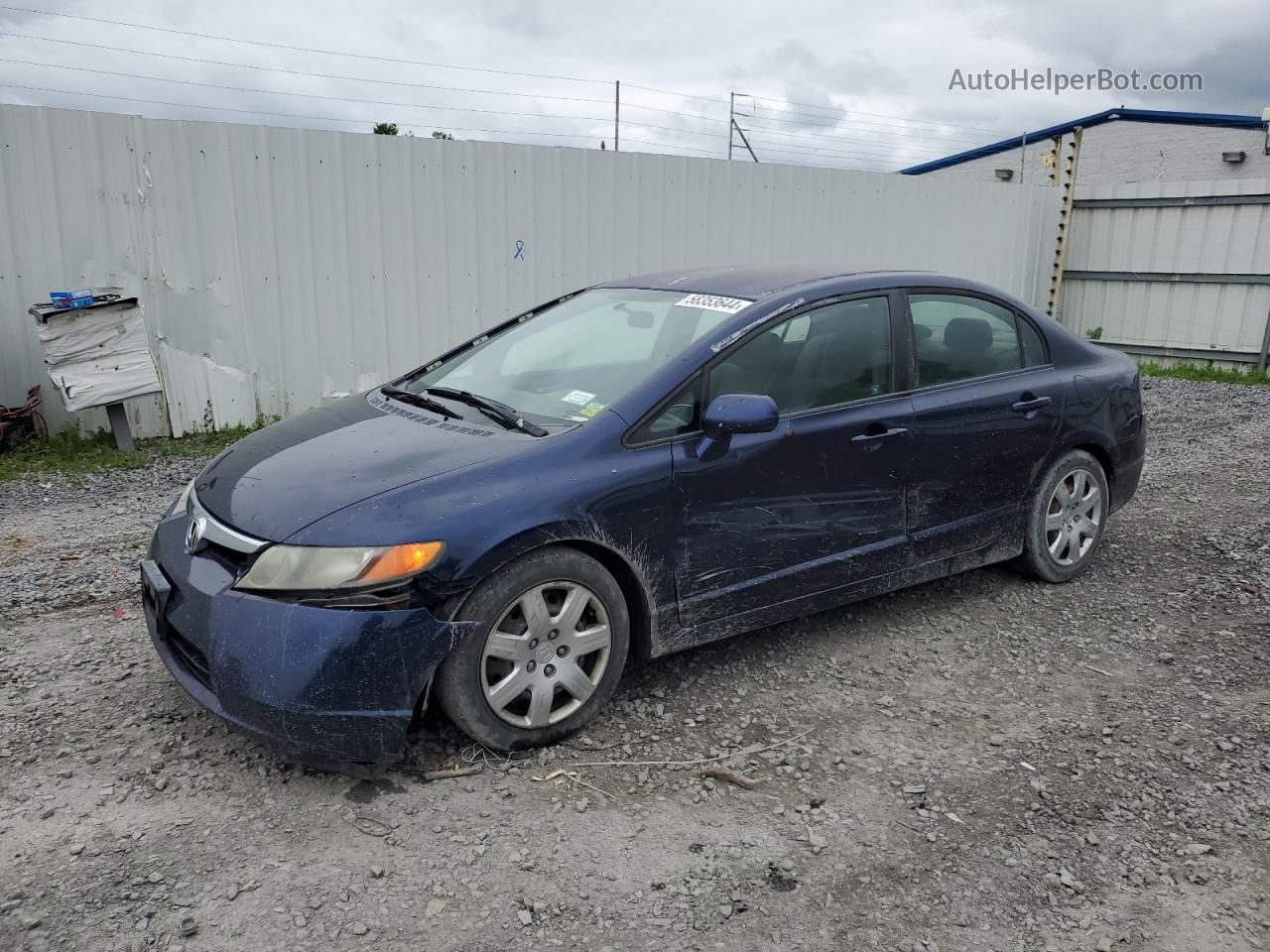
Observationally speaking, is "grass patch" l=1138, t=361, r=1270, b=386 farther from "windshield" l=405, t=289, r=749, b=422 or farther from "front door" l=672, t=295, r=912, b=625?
"windshield" l=405, t=289, r=749, b=422

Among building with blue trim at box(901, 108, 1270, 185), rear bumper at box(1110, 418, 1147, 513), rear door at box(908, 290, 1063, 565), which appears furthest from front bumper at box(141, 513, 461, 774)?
building with blue trim at box(901, 108, 1270, 185)

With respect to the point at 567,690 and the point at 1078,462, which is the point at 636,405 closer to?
the point at 567,690

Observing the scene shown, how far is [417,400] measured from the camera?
3.95 m

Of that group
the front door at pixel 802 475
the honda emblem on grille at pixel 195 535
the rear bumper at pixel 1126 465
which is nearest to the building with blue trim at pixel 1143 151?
the rear bumper at pixel 1126 465

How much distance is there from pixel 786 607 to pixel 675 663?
50 cm

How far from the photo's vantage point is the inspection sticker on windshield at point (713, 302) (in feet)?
12.7

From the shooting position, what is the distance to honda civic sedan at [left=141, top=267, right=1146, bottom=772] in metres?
2.91

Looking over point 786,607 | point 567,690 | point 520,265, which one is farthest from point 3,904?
point 520,265

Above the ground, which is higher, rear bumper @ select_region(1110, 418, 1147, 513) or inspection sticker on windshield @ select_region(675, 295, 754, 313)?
inspection sticker on windshield @ select_region(675, 295, 754, 313)

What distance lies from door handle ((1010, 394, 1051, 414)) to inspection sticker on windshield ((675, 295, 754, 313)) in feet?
4.69

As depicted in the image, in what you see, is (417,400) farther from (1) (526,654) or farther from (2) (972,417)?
(2) (972,417)

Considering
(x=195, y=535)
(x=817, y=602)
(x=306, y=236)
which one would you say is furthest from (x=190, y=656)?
(x=306, y=236)

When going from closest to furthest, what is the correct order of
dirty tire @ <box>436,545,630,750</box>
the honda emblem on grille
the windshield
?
dirty tire @ <box>436,545,630,750</box> < the honda emblem on grille < the windshield

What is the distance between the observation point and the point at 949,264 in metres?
12.7
